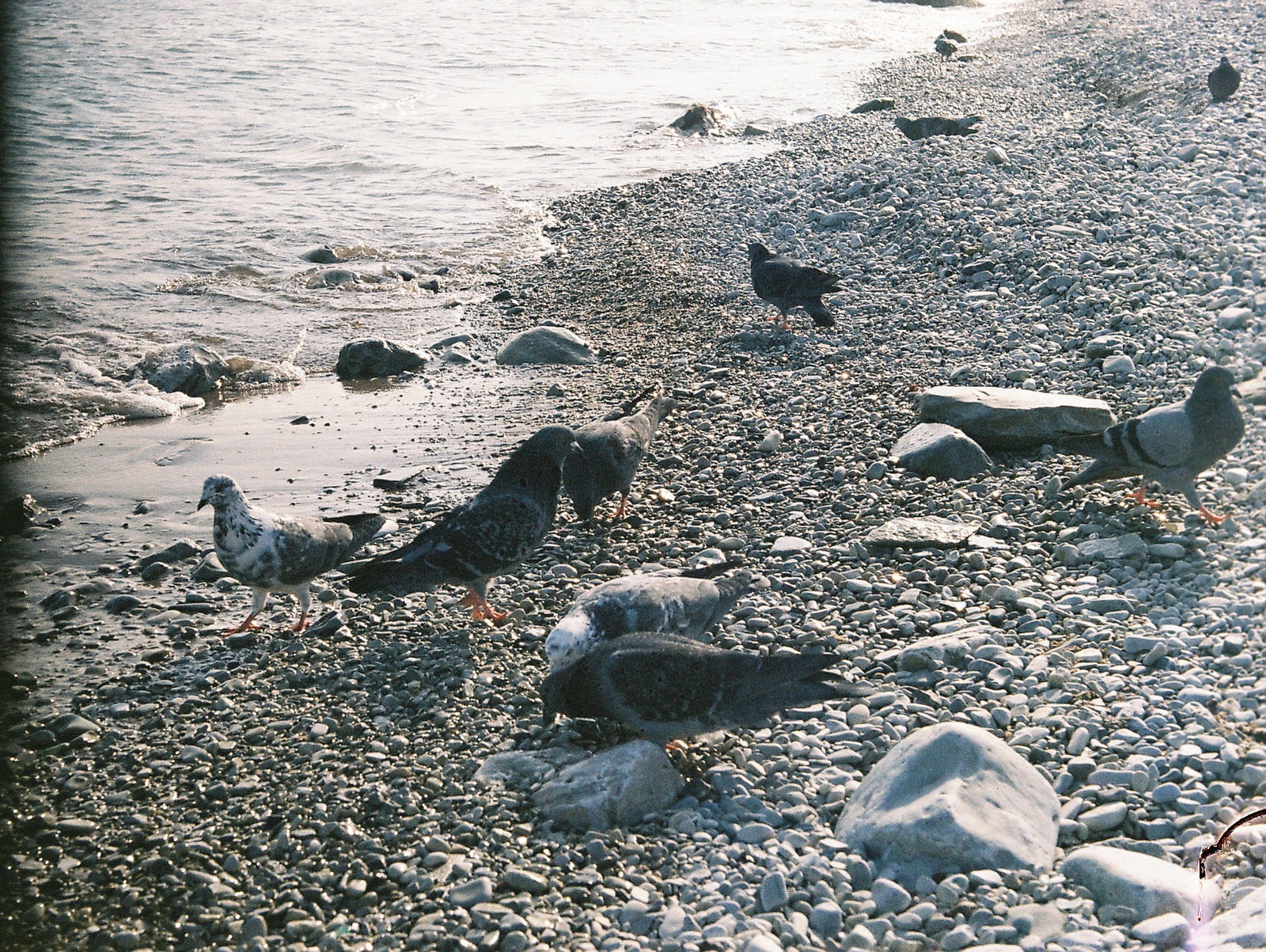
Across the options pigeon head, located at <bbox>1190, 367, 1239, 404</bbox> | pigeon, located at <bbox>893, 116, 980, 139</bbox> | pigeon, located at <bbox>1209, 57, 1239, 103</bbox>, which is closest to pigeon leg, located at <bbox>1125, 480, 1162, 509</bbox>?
pigeon head, located at <bbox>1190, 367, 1239, 404</bbox>

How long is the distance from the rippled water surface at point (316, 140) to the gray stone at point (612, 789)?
7.81 meters

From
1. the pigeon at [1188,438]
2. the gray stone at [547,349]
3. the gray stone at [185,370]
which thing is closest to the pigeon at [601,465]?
the gray stone at [547,349]

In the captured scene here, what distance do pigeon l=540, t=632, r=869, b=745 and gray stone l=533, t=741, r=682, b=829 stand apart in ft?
0.54

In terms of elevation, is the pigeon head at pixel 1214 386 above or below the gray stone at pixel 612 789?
above

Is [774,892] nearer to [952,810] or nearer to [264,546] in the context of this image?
[952,810]

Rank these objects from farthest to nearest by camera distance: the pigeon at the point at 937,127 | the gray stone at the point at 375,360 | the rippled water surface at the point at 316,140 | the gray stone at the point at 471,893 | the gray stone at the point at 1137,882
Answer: the pigeon at the point at 937,127, the rippled water surface at the point at 316,140, the gray stone at the point at 375,360, the gray stone at the point at 471,893, the gray stone at the point at 1137,882

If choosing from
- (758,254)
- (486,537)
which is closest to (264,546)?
(486,537)

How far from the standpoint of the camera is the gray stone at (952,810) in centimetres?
413

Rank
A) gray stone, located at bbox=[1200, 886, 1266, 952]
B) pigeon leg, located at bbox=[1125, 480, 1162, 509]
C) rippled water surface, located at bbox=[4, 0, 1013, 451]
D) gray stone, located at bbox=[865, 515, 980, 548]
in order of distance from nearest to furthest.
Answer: gray stone, located at bbox=[1200, 886, 1266, 952]
gray stone, located at bbox=[865, 515, 980, 548]
pigeon leg, located at bbox=[1125, 480, 1162, 509]
rippled water surface, located at bbox=[4, 0, 1013, 451]

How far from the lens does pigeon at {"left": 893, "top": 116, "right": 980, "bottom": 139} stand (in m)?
17.8

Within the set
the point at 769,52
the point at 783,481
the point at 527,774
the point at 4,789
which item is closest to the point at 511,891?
the point at 527,774

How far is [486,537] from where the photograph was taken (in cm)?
661

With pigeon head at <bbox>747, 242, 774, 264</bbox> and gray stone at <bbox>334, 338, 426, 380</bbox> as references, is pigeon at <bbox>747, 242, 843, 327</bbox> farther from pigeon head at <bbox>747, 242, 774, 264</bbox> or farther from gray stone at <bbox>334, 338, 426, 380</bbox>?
gray stone at <bbox>334, 338, 426, 380</bbox>

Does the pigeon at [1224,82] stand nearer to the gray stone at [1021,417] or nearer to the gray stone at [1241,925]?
the gray stone at [1021,417]
